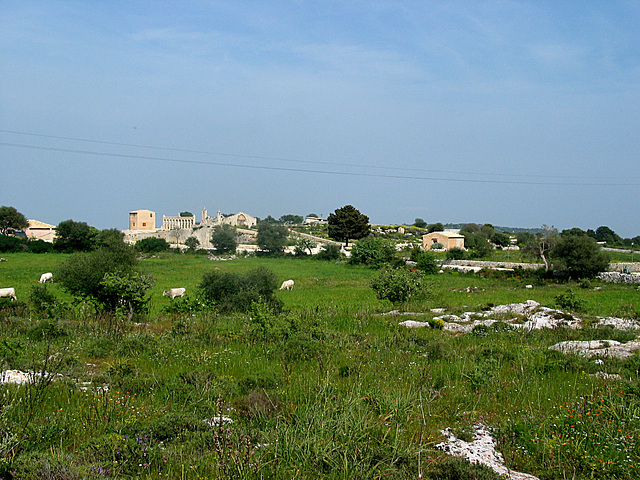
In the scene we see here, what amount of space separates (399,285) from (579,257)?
85.7ft

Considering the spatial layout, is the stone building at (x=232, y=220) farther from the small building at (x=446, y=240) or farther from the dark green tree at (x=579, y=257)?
the dark green tree at (x=579, y=257)

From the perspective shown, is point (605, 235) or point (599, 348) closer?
point (599, 348)

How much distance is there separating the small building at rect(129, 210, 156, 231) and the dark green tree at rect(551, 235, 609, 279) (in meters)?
90.2

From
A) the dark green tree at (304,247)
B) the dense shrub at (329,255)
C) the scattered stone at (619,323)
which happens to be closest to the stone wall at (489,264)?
the dense shrub at (329,255)

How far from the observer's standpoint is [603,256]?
39500mm

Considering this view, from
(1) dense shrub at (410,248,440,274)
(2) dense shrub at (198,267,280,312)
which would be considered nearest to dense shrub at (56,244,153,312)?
(2) dense shrub at (198,267,280,312)

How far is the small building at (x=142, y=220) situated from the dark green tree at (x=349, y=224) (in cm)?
4796

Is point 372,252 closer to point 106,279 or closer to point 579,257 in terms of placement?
point 579,257

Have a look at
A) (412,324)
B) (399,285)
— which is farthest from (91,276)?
(399,285)

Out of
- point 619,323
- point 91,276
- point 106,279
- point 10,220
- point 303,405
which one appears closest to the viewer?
point 303,405

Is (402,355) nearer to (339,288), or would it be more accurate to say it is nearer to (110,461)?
(110,461)

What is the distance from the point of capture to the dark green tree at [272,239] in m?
70.9

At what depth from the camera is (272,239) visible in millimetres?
71500

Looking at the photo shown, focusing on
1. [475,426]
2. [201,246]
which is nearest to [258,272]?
[475,426]
